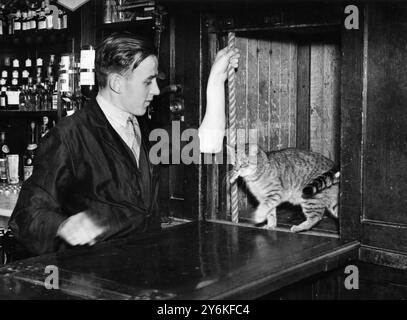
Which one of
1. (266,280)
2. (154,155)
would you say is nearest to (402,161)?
(266,280)

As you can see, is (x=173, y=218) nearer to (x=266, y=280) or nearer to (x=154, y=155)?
(x=154, y=155)

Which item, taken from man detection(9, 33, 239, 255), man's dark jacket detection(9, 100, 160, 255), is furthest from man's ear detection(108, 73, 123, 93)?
man's dark jacket detection(9, 100, 160, 255)

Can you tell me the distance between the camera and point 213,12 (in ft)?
9.74

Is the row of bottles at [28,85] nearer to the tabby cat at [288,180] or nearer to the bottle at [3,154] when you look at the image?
the bottle at [3,154]

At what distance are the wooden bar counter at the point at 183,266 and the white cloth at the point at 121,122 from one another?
0.44 metres

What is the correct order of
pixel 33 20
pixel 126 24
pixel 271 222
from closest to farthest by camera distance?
pixel 271 222, pixel 126 24, pixel 33 20

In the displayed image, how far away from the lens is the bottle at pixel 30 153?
16.1ft

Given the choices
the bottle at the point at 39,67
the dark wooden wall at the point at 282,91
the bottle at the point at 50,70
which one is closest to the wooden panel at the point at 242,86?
the dark wooden wall at the point at 282,91

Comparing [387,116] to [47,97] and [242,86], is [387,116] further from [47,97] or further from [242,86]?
[47,97]

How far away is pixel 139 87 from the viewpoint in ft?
8.71

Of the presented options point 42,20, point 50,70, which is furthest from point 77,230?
point 42,20

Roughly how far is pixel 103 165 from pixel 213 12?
106cm

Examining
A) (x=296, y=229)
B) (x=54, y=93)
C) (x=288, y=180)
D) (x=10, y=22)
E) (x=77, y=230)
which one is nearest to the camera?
(x=77, y=230)

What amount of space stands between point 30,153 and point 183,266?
353 cm
